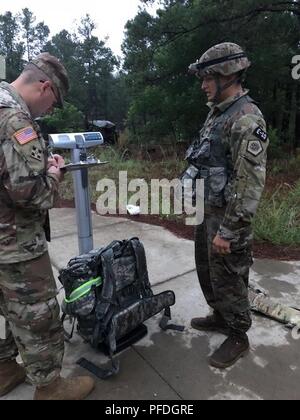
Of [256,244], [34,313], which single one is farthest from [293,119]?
[34,313]

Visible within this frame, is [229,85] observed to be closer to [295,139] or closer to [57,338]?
[57,338]

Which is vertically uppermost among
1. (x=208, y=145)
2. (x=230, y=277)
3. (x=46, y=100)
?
(x=46, y=100)

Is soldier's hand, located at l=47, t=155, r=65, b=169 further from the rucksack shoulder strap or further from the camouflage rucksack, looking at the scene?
the rucksack shoulder strap

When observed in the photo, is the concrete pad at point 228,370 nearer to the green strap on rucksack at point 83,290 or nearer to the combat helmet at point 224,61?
the green strap on rucksack at point 83,290

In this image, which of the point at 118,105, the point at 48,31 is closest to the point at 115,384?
the point at 118,105

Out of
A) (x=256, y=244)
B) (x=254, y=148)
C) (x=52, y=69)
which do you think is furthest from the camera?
(x=256, y=244)

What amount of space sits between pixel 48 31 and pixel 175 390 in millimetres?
42225

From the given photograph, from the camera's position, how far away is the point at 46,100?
6.36 ft

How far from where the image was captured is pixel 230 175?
232 centimetres

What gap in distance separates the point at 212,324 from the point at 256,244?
66.9 inches

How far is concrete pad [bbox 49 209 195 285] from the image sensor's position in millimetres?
3748

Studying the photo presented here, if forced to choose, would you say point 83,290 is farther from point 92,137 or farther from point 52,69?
point 52,69

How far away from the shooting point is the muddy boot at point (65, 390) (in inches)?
82.3

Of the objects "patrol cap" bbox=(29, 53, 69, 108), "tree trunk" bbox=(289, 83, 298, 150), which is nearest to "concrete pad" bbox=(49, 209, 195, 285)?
"patrol cap" bbox=(29, 53, 69, 108)
